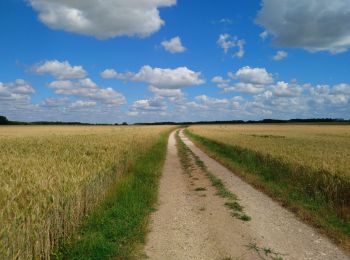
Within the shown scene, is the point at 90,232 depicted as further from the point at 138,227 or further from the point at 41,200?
the point at 41,200

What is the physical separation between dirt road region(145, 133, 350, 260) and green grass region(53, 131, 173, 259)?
0.39 meters

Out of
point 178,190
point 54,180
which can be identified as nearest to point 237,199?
point 178,190

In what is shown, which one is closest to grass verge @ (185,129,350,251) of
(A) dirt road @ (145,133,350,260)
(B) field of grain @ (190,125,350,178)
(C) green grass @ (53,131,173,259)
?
(A) dirt road @ (145,133,350,260)

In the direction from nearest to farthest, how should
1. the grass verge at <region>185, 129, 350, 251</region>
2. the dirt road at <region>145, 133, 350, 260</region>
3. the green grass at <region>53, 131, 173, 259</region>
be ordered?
the green grass at <region>53, 131, 173, 259</region>, the dirt road at <region>145, 133, 350, 260</region>, the grass verge at <region>185, 129, 350, 251</region>

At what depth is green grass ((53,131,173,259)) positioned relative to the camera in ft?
25.9

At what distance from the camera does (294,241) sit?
350 inches

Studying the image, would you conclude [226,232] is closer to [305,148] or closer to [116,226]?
[116,226]

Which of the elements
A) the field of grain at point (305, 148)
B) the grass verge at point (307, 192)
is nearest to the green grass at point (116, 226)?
the grass verge at point (307, 192)

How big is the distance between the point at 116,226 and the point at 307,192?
8.04 meters

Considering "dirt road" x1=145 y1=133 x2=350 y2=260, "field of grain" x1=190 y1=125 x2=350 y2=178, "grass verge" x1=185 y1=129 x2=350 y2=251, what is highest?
"field of grain" x1=190 y1=125 x2=350 y2=178

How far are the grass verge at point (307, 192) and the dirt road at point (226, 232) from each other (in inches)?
18.5

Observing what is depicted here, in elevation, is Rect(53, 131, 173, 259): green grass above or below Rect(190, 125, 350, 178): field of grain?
below

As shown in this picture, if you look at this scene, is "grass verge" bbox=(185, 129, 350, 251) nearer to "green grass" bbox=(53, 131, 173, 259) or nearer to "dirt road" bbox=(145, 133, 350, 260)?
"dirt road" bbox=(145, 133, 350, 260)

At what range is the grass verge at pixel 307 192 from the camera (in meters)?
10.2
